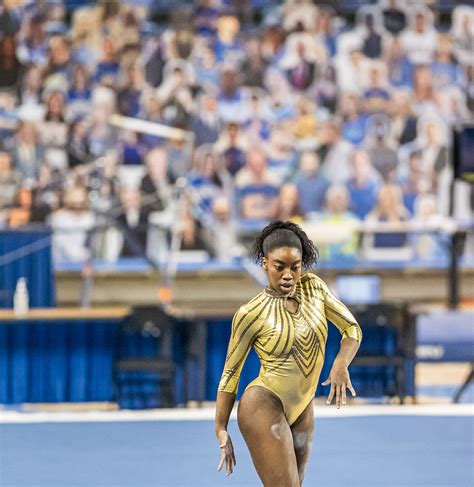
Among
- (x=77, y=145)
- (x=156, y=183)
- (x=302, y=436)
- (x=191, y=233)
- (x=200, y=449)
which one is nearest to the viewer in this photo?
(x=302, y=436)

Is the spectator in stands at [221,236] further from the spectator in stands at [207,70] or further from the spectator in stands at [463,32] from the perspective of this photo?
the spectator in stands at [463,32]

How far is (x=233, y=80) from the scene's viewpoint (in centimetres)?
1286

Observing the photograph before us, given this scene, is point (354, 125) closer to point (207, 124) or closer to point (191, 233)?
point (207, 124)

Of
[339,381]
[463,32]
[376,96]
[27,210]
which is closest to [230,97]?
[376,96]

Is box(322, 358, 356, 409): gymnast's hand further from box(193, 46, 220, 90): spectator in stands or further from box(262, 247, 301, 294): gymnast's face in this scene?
box(193, 46, 220, 90): spectator in stands

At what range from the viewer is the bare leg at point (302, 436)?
2.75 meters

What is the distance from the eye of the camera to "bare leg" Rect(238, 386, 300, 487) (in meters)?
2.63

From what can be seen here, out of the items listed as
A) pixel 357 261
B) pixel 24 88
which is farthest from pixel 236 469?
pixel 24 88

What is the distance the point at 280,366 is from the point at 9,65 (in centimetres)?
1084

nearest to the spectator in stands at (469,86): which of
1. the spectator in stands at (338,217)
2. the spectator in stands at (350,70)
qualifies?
the spectator in stands at (350,70)

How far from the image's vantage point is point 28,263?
29.9 feet

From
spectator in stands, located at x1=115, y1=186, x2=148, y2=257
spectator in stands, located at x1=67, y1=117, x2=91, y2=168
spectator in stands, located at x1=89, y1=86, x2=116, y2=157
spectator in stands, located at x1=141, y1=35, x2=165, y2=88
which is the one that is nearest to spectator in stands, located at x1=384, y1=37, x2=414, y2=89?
spectator in stands, located at x1=141, y1=35, x2=165, y2=88

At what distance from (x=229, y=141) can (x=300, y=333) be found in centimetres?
981

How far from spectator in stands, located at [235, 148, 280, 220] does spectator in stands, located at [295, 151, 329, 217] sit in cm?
30
